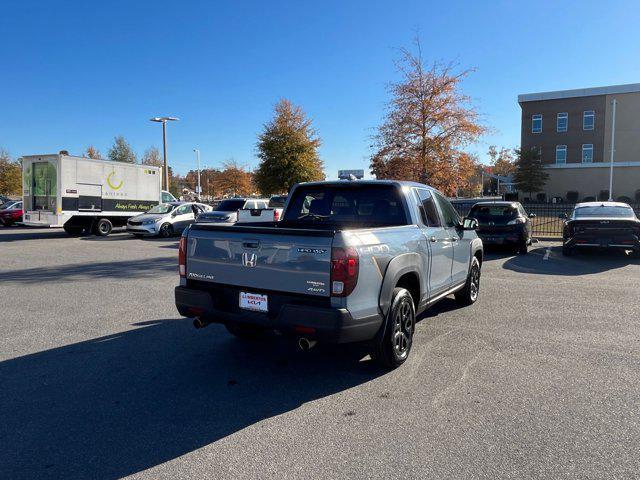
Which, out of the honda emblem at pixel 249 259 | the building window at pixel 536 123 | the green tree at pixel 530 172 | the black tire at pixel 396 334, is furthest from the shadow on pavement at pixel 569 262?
the building window at pixel 536 123

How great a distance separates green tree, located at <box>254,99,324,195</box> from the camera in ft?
105

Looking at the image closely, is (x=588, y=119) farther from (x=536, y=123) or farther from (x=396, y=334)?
(x=396, y=334)

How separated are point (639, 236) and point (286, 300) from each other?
1121 cm

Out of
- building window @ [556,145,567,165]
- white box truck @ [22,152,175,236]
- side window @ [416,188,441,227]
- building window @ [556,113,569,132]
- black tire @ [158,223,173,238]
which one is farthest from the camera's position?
building window @ [556,145,567,165]

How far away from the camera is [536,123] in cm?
5147

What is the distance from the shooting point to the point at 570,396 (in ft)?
13.0

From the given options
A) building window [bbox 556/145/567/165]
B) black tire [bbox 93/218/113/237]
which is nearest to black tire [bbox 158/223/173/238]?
black tire [bbox 93/218/113/237]

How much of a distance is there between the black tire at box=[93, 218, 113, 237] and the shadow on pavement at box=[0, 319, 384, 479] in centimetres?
1615

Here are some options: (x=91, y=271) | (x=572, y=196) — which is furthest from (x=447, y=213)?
(x=572, y=196)

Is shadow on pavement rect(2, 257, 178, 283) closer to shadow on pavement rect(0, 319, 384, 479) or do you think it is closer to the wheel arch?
shadow on pavement rect(0, 319, 384, 479)

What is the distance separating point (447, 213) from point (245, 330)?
3211mm

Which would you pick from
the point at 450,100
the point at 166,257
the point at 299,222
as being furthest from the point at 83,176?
the point at 299,222

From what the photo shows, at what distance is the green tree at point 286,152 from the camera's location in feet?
105

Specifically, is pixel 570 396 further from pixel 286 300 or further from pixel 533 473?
pixel 286 300
